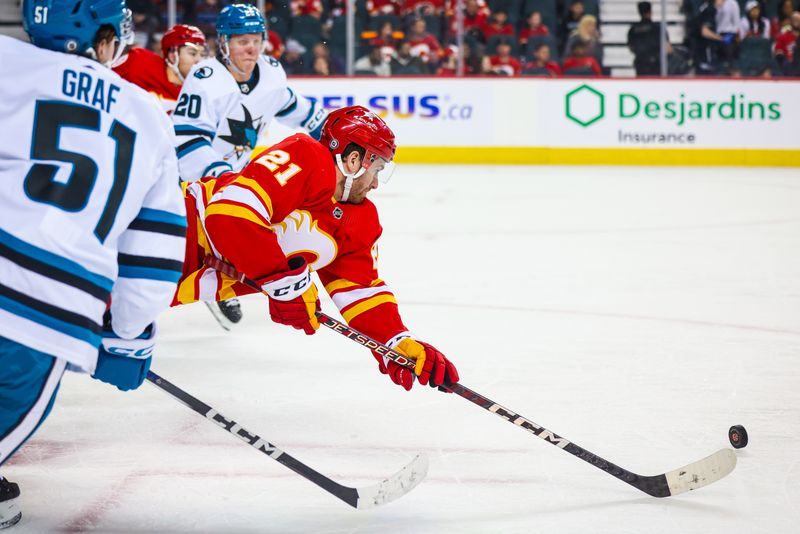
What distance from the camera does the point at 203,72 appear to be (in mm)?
3963

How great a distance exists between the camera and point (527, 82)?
31.7 feet

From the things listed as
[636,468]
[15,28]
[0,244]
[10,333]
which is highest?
[15,28]

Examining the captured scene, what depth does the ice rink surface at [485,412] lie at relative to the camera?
224cm

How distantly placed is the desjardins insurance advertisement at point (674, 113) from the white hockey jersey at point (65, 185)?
26.8ft

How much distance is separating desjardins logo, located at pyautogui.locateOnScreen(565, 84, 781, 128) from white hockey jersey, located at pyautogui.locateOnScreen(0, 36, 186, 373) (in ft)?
26.8

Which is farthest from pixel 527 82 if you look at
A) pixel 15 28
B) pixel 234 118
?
pixel 234 118

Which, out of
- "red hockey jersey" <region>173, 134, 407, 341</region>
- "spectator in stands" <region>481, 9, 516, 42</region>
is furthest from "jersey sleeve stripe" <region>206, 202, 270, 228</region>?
"spectator in stands" <region>481, 9, 516, 42</region>

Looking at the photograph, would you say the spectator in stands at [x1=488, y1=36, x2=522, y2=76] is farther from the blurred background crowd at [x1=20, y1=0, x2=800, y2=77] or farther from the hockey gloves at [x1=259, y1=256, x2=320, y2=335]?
the hockey gloves at [x1=259, y1=256, x2=320, y2=335]

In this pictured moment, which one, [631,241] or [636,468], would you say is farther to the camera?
[631,241]

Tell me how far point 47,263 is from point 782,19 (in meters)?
9.21

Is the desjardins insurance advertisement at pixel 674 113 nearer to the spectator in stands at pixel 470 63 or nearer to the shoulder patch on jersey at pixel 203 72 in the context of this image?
the spectator in stands at pixel 470 63

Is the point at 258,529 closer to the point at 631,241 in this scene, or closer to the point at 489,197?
the point at 631,241

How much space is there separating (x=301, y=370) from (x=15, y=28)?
8.15 metres

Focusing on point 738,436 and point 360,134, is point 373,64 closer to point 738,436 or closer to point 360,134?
point 360,134
